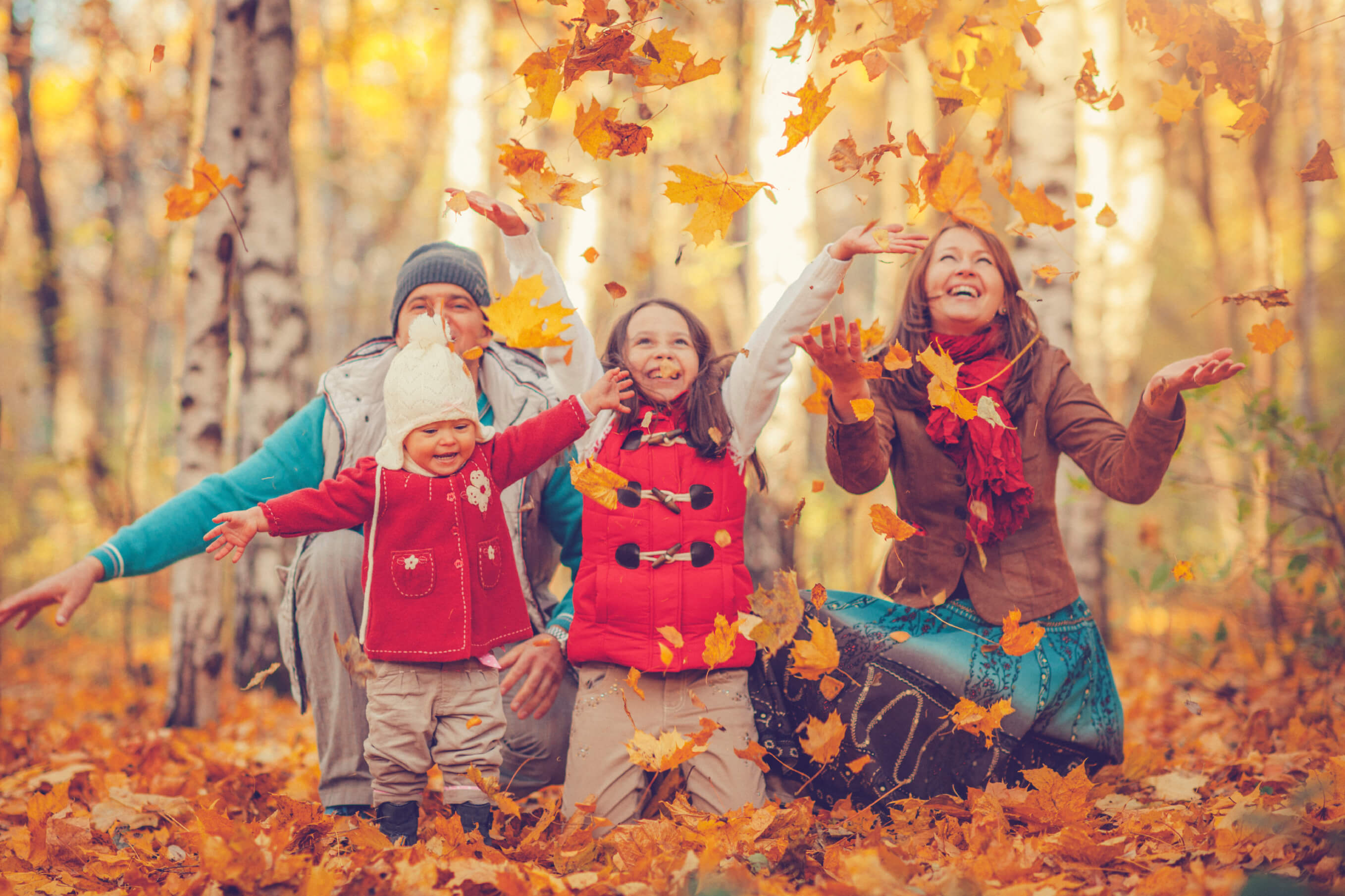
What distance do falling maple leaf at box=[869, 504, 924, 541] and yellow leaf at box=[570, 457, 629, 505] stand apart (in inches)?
24.9

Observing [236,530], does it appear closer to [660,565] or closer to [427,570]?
[427,570]

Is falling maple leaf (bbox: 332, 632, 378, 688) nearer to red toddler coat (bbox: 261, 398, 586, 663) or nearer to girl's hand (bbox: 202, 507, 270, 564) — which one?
red toddler coat (bbox: 261, 398, 586, 663)

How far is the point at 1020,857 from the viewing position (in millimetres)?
1961

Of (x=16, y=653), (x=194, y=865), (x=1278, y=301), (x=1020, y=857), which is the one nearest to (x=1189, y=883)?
(x=1020, y=857)

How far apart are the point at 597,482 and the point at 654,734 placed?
2.34ft

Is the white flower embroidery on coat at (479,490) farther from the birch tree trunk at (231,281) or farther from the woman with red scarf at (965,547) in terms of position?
the birch tree trunk at (231,281)

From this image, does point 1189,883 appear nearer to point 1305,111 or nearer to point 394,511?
point 394,511

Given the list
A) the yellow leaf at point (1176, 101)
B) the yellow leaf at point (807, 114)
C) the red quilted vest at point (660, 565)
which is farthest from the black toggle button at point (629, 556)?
the yellow leaf at point (1176, 101)

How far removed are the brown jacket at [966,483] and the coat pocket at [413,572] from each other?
3.71 feet

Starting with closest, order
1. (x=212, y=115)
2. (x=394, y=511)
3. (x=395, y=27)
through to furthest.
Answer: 1. (x=394, y=511)
2. (x=212, y=115)
3. (x=395, y=27)

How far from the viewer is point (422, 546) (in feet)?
7.73

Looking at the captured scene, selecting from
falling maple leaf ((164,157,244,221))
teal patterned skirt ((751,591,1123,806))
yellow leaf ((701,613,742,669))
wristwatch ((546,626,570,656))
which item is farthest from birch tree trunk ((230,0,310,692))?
teal patterned skirt ((751,591,1123,806))

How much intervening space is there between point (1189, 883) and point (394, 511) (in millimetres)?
1945

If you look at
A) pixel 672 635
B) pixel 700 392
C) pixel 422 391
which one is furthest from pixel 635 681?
pixel 422 391
